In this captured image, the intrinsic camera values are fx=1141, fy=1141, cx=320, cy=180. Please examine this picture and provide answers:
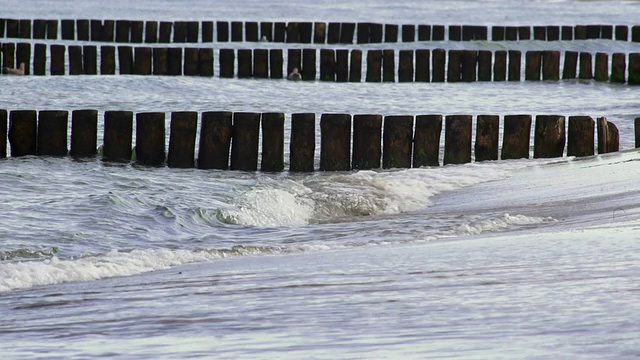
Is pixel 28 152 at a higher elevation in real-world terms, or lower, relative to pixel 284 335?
lower

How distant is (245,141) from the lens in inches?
387

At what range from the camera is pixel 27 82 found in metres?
17.8

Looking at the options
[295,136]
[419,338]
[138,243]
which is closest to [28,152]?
[295,136]

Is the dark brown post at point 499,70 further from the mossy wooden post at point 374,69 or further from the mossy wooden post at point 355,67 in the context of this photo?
the mossy wooden post at point 355,67

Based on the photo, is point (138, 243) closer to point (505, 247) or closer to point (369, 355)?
point (505, 247)

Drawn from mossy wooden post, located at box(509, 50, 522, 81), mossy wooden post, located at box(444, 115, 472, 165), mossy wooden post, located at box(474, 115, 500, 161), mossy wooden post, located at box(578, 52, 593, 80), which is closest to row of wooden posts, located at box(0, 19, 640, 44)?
mossy wooden post, located at box(578, 52, 593, 80)

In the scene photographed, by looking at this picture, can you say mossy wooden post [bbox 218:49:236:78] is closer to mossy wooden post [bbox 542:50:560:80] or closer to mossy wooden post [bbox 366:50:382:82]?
mossy wooden post [bbox 366:50:382:82]

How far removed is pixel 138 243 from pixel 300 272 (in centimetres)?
181

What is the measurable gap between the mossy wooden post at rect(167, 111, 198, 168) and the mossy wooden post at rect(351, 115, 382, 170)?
1.41 meters

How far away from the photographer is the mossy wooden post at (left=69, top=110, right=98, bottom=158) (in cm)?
1008

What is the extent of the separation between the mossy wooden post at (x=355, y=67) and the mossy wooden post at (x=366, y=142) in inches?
399

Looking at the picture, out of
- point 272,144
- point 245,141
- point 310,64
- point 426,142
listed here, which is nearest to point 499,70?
point 310,64

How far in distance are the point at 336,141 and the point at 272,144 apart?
0.55 meters

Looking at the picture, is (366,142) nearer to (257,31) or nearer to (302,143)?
(302,143)
